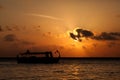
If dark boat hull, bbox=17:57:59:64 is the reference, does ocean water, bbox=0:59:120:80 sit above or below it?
below

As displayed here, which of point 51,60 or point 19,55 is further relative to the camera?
point 19,55

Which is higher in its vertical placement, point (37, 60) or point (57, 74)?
point (37, 60)

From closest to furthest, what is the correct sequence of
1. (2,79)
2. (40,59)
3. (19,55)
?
1. (2,79)
2. (40,59)
3. (19,55)

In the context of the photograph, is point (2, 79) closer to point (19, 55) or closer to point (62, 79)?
point (62, 79)

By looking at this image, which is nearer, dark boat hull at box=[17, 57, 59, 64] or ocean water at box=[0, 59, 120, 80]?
ocean water at box=[0, 59, 120, 80]

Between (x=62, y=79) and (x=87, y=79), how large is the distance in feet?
18.8

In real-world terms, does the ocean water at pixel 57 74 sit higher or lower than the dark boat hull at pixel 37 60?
lower

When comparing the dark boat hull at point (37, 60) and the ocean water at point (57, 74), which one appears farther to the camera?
the dark boat hull at point (37, 60)

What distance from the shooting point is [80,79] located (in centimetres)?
9331

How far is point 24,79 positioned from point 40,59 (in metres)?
87.2

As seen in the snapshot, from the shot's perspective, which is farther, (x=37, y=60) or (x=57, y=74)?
(x=37, y=60)

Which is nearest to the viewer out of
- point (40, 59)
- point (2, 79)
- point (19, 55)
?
point (2, 79)

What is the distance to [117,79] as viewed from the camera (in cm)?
9075

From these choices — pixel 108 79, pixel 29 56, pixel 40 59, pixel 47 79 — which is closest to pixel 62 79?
pixel 47 79
